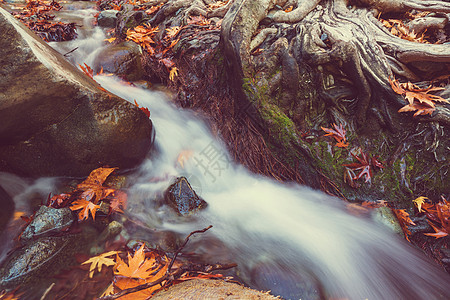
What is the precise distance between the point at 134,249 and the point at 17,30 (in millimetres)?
2263

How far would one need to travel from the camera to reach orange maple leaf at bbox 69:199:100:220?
2309 mm

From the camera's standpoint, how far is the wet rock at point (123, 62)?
4.37 metres

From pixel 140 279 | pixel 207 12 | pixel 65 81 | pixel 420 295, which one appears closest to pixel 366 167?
pixel 420 295

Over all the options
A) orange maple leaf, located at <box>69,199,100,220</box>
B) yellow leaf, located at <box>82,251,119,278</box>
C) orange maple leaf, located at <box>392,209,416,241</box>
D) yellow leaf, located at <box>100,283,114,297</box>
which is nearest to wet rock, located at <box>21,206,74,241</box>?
orange maple leaf, located at <box>69,199,100,220</box>

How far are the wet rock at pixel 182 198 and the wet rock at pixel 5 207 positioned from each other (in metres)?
1.65

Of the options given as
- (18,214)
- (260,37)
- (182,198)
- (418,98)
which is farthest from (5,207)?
(418,98)

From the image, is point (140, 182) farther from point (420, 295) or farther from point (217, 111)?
point (420, 295)

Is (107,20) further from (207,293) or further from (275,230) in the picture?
(207,293)

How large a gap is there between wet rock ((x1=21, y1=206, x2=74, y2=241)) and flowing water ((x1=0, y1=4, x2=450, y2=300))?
0.62 m

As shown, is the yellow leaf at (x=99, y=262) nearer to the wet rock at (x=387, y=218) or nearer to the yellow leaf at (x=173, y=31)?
the wet rock at (x=387, y=218)

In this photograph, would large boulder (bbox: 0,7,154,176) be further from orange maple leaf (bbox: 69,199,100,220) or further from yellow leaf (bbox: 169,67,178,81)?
yellow leaf (bbox: 169,67,178,81)

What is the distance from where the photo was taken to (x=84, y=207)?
235cm

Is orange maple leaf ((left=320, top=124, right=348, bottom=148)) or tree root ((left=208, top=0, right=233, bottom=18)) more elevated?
tree root ((left=208, top=0, right=233, bottom=18))

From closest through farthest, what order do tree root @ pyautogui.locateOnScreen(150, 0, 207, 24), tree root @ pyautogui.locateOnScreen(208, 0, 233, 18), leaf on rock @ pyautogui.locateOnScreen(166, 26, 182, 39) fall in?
leaf on rock @ pyautogui.locateOnScreen(166, 26, 182, 39), tree root @ pyautogui.locateOnScreen(208, 0, 233, 18), tree root @ pyautogui.locateOnScreen(150, 0, 207, 24)
